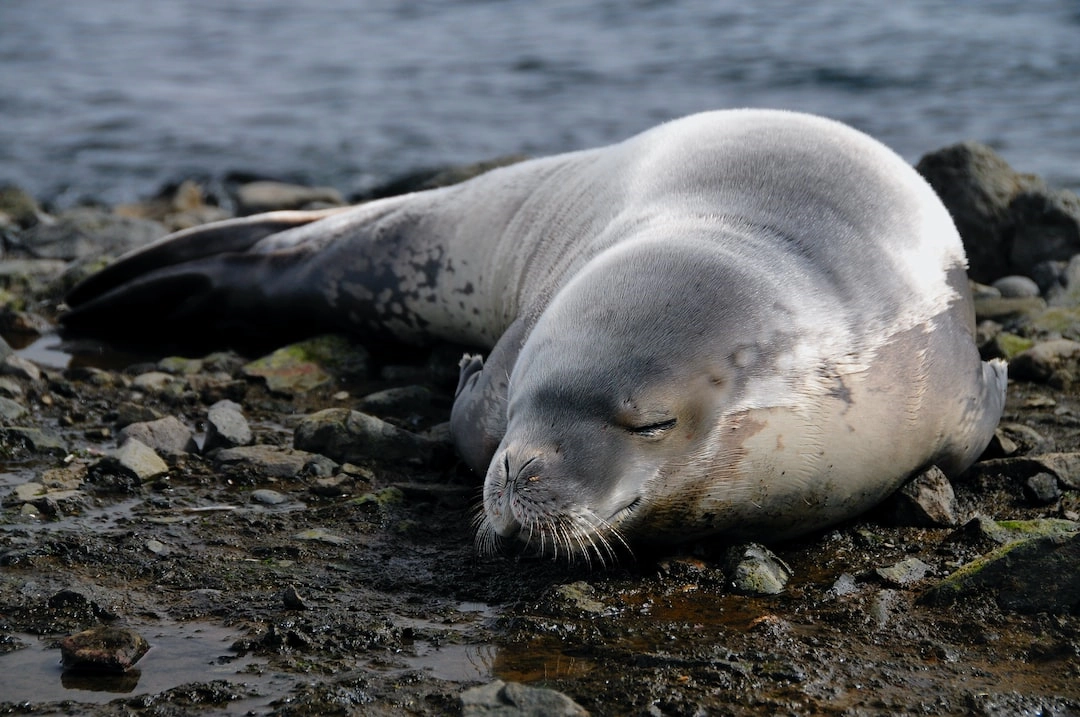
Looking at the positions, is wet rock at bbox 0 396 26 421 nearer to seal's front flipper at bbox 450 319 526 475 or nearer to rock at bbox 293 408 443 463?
rock at bbox 293 408 443 463

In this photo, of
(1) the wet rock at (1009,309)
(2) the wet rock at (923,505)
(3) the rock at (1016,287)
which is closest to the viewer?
(2) the wet rock at (923,505)

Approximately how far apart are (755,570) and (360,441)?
1.62m

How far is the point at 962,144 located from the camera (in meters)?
7.45

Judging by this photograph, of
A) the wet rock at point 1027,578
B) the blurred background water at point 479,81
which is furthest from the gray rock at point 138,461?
the blurred background water at point 479,81

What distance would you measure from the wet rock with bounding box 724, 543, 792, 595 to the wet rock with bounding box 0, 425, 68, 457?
91.9 inches

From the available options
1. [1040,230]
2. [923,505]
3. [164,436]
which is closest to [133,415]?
[164,436]

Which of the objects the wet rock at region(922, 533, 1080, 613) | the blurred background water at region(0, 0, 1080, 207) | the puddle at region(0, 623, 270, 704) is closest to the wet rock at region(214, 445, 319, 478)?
the puddle at region(0, 623, 270, 704)

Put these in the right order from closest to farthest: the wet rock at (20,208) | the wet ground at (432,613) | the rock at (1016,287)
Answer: the wet ground at (432,613), the rock at (1016,287), the wet rock at (20,208)

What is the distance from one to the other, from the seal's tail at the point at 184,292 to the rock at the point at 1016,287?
3.57 meters

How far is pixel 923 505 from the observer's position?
4086mm

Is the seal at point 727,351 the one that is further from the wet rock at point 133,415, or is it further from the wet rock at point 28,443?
the wet rock at point 28,443

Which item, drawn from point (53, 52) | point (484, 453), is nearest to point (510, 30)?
point (53, 52)

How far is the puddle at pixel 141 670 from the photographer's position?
2947 mm

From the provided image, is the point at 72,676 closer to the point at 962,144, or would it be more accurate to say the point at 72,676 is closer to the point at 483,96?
the point at 962,144
